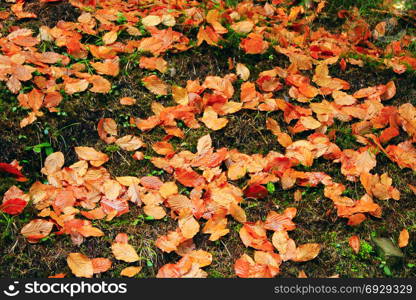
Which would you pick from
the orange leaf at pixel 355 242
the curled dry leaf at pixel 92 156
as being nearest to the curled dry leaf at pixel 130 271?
the curled dry leaf at pixel 92 156

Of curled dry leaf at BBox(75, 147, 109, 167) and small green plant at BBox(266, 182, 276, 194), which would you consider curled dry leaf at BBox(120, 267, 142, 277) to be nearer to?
curled dry leaf at BBox(75, 147, 109, 167)

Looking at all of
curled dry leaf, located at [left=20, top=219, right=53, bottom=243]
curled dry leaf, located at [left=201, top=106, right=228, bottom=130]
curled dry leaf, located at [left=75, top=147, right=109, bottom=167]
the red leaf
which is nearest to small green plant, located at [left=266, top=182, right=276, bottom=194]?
the red leaf

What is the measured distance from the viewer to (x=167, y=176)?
8.66ft

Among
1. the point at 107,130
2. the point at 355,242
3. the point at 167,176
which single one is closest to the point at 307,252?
the point at 355,242

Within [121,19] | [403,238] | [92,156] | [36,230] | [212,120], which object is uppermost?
[121,19]

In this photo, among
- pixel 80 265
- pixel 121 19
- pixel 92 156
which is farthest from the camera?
pixel 121 19

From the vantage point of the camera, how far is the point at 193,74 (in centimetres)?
312

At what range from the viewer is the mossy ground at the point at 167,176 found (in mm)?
2270

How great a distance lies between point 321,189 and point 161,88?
127cm

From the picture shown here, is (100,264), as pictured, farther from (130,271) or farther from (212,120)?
(212,120)

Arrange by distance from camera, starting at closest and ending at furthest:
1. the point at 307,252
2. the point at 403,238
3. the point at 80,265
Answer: the point at 80,265 < the point at 307,252 < the point at 403,238

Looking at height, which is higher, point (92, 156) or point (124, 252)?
point (92, 156)

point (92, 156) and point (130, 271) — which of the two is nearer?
point (130, 271)

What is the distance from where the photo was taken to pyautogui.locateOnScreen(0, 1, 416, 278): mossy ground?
7.45ft
